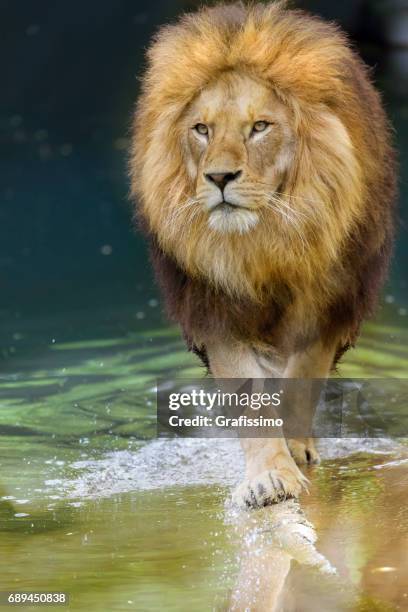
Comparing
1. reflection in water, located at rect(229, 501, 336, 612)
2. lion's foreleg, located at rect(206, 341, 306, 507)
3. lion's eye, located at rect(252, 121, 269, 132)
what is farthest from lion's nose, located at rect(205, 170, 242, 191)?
reflection in water, located at rect(229, 501, 336, 612)

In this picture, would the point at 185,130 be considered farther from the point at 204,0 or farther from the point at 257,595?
the point at 204,0

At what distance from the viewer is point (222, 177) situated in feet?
9.76

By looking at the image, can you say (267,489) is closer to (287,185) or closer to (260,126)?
(287,185)

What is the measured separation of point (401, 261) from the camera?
Result: 552 cm

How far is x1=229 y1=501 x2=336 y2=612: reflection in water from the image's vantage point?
2.51 meters

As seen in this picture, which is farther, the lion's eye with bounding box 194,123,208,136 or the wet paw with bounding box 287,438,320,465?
the wet paw with bounding box 287,438,320,465

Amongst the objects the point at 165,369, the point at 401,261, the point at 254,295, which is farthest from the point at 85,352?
the point at 254,295

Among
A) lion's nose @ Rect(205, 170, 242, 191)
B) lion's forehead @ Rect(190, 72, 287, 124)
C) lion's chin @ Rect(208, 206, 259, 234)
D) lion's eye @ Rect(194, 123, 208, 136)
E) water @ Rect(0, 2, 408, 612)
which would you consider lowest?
water @ Rect(0, 2, 408, 612)

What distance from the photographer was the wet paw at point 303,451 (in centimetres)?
356

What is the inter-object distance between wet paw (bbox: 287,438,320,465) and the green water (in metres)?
0.05

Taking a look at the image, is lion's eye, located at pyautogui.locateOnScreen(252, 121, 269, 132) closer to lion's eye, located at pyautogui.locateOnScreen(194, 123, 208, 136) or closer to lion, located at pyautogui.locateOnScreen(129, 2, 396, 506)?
lion, located at pyautogui.locateOnScreen(129, 2, 396, 506)

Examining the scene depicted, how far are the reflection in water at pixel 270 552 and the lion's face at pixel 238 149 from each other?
2.06ft

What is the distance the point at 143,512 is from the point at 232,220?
0.69 m

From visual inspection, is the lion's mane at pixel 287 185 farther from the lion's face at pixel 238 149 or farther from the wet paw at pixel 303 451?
the wet paw at pixel 303 451
